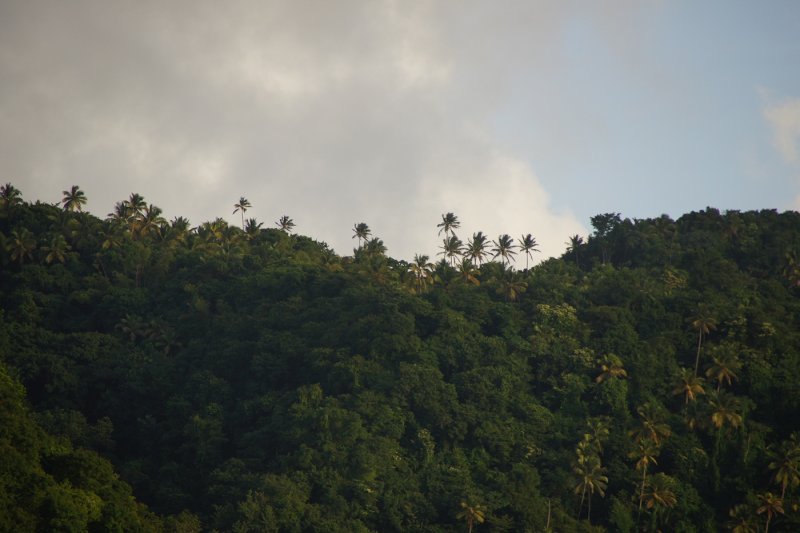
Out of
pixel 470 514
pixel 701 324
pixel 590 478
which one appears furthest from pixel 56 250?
pixel 701 324

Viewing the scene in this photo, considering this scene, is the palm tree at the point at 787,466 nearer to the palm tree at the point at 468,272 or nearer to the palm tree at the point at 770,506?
Answer: the palm tree at the point at 770,506

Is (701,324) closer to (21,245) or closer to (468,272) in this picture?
(468,272)

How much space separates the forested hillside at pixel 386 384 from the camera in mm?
85188

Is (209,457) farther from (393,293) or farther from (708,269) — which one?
(708,269)

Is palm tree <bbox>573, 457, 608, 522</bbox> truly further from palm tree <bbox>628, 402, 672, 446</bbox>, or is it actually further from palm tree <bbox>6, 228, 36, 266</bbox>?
palm tree <bbox>6, 228, 36, 266</bbox>

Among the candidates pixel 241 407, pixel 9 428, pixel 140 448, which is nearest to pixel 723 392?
pixel 241 407

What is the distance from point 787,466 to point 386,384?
32625 mm

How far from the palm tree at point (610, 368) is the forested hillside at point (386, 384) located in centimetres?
22

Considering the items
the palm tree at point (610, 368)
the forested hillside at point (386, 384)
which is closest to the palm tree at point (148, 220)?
the forested hillside at point (386, 384)

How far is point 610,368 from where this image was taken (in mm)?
100875

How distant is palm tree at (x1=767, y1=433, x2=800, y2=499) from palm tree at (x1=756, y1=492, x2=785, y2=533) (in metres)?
1.52

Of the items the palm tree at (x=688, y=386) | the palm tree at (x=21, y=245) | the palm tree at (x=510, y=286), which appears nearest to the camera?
the palm tree at (x=688, y=386)

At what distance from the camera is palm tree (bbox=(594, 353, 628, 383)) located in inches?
3948

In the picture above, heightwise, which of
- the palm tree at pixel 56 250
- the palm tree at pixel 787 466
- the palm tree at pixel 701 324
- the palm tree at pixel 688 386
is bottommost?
the palm tree at pixel 787 466
